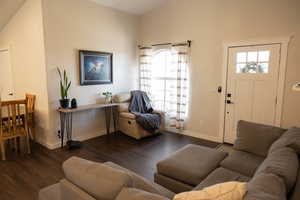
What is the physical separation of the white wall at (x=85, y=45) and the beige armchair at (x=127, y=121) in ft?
1.20

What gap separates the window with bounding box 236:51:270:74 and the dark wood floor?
5.51ft

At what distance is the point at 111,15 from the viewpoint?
15.8ft

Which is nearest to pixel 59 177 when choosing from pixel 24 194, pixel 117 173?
pixel 24 194

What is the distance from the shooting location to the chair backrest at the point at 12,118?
339 cm

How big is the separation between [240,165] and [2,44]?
19.6 feet

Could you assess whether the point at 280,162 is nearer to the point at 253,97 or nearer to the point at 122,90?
the point at 253,97

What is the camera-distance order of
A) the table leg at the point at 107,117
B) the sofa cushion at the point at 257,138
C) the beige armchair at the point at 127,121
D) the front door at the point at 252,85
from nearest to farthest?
the sofa cushion at the point at 257,138 → the front door at the point at 252,85 → the beige armchair at the point at 127,121 → the table leg at the point at 107,117

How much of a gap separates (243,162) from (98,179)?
71.5 inches

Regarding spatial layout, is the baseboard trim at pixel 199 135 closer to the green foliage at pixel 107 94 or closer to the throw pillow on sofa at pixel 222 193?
the green foliage at pixel 107 94

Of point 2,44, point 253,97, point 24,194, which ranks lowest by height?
point 24,194

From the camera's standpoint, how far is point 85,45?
4.34 m

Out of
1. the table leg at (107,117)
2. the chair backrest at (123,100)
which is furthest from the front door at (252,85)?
the table leg at (107,117)

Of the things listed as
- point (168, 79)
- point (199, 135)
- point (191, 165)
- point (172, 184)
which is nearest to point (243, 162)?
point (191, 165)

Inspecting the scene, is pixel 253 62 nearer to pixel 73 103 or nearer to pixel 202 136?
pixel 202 136
